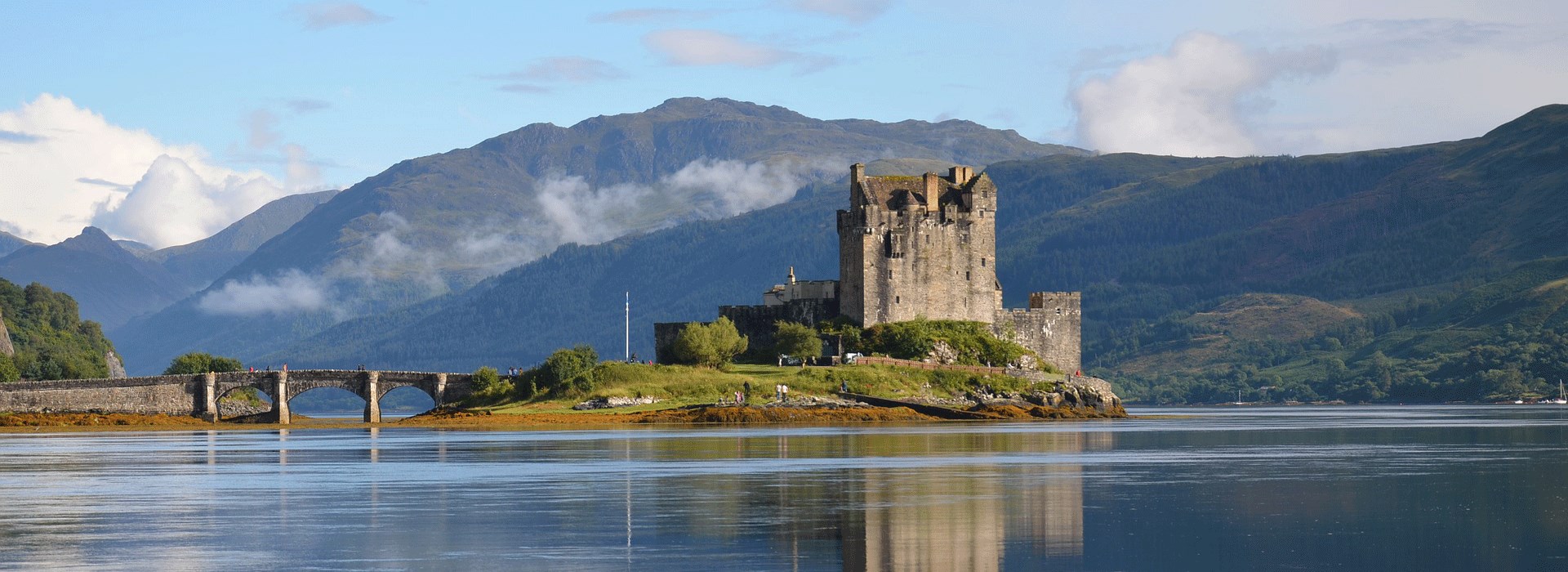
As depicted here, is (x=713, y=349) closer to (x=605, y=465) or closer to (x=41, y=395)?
(x=41, y=395)

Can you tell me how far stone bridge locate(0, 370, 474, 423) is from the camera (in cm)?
11288

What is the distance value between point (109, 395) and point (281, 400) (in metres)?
10.7

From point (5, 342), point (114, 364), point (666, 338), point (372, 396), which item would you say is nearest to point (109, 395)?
point (372, 396)

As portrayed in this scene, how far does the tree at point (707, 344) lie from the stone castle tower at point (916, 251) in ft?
28.7

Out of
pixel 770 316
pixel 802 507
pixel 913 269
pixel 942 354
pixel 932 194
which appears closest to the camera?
pixel 802 507

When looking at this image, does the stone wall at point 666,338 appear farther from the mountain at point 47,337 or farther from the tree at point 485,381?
the mountain at point 47,337

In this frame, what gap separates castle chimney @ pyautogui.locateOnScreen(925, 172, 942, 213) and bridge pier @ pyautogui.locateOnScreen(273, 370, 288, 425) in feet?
138

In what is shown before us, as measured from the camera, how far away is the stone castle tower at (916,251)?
116 meters

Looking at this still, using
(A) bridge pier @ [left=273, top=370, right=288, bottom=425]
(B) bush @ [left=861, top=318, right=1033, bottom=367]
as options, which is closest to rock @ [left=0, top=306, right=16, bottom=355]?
(A) bridge pier @ [left=273, top=370, right=288, bottom=425]

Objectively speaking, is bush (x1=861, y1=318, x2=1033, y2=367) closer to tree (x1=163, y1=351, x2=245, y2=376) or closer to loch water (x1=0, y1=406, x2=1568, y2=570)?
loch water (x1=0, y1=406, x2=1568, y2=570)

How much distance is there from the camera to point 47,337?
574 ft

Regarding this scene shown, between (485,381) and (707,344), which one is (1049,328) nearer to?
(707,344)

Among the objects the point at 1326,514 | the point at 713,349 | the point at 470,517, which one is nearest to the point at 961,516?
the point at 1326,514

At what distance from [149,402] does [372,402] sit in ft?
45.5
